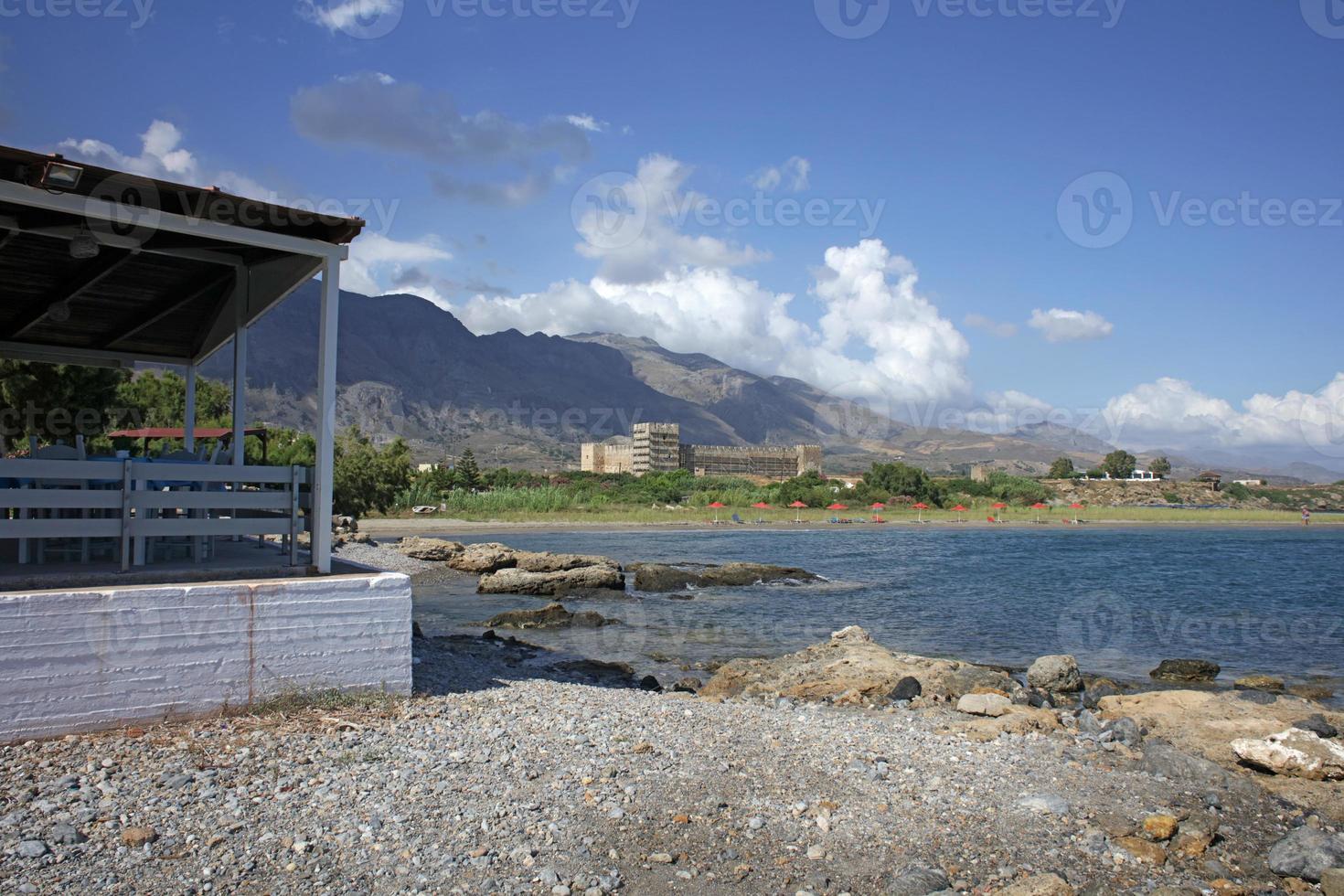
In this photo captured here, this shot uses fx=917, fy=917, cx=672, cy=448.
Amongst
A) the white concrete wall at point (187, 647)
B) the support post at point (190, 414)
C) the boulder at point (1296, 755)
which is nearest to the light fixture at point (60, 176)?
the white concrete wall at point (187, 647)

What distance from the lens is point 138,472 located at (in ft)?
27.5

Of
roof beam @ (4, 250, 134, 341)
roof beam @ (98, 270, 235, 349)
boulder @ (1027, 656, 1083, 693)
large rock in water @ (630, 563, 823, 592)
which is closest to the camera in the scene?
roof beam @ (4, 250, 134, 341)

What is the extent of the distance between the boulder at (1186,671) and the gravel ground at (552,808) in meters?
8.94

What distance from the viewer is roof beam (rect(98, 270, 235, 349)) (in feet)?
35.5

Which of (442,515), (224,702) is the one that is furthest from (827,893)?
(442,515)

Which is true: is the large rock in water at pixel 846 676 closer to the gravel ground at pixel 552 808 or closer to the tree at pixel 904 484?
the gravel ground at pixel 552 808

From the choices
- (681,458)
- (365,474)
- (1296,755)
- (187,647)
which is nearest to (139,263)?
(187,647)

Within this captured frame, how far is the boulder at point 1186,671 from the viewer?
54.3 feet

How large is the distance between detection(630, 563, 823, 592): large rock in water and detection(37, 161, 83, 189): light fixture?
23.6 meters

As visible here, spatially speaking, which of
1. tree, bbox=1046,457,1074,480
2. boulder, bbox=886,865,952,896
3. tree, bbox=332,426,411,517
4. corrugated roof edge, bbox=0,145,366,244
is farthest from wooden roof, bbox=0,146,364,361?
tree, bbox=1046,457,1074,480

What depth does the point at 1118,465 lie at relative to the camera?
12656 cm

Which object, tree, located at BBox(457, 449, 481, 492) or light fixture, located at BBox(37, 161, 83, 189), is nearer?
light fixture, located at BBox(37, 161, 83, 189)

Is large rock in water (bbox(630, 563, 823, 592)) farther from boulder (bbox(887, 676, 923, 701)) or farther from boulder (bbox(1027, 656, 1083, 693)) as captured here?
boulder (bbox(887, 676, 923, 701))

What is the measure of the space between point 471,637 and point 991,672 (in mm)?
9168
